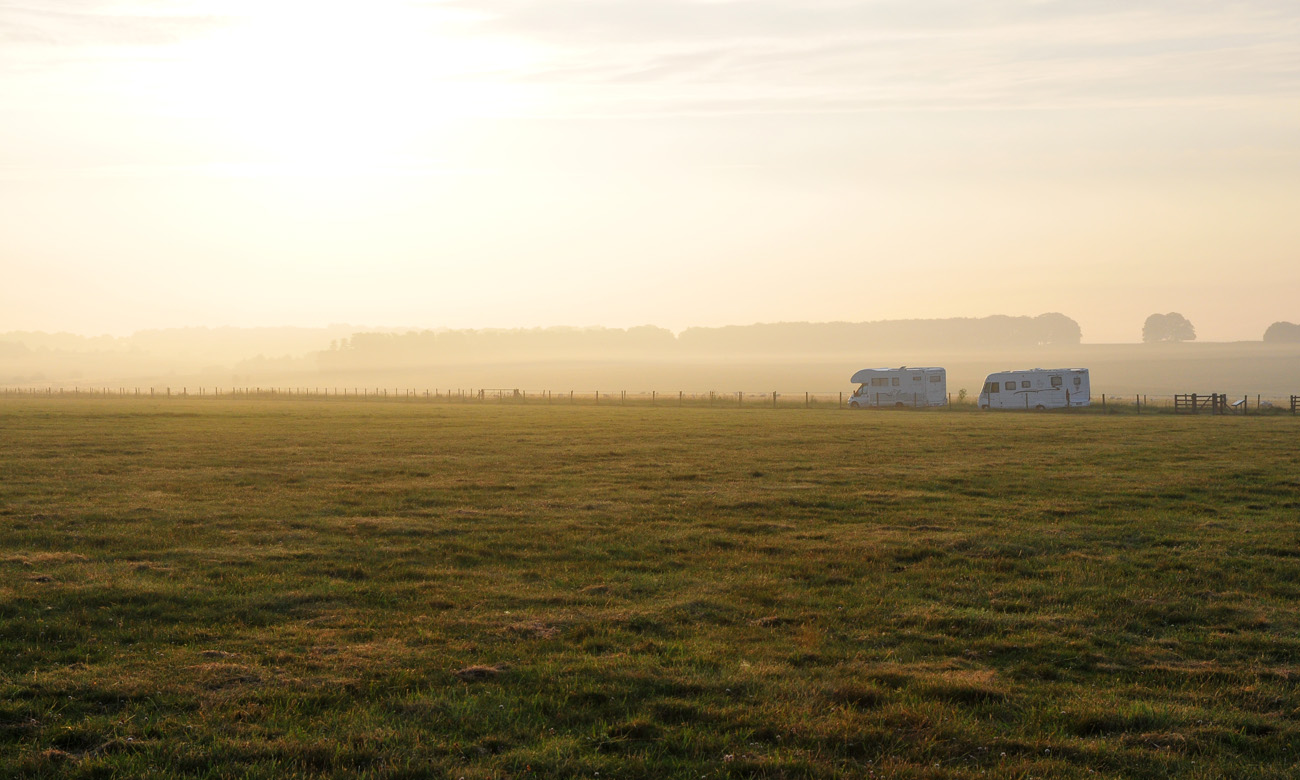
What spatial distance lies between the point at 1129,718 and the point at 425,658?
291 inches

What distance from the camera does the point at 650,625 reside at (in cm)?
1200

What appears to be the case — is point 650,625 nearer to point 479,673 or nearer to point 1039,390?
point 479,673

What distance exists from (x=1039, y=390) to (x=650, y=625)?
5890cm

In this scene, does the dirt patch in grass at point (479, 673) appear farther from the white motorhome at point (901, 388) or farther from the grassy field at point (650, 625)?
the white motorhome at point (901, 388)

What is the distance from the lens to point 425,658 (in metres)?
10.5

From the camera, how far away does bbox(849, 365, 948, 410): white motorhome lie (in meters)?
68.6

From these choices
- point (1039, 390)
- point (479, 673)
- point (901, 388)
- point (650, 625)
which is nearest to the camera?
point (479, 673)

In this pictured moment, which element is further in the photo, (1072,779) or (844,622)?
(844,622)

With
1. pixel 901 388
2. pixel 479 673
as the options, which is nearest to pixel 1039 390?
pixel 901 388

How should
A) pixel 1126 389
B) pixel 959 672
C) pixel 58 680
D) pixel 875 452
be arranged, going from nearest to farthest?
pixel 58 680 → pixel 959 672 → pixel 875 452 → pixel 1126 389

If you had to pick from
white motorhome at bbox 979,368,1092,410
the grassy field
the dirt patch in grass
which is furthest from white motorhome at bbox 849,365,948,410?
the dirt patch in grass

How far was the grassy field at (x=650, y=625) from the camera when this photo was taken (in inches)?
323

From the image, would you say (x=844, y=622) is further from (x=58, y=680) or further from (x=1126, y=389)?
(x=1126, y=389)

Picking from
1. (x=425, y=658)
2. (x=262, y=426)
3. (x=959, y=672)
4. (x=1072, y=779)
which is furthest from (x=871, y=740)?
(x=262, y=426)
